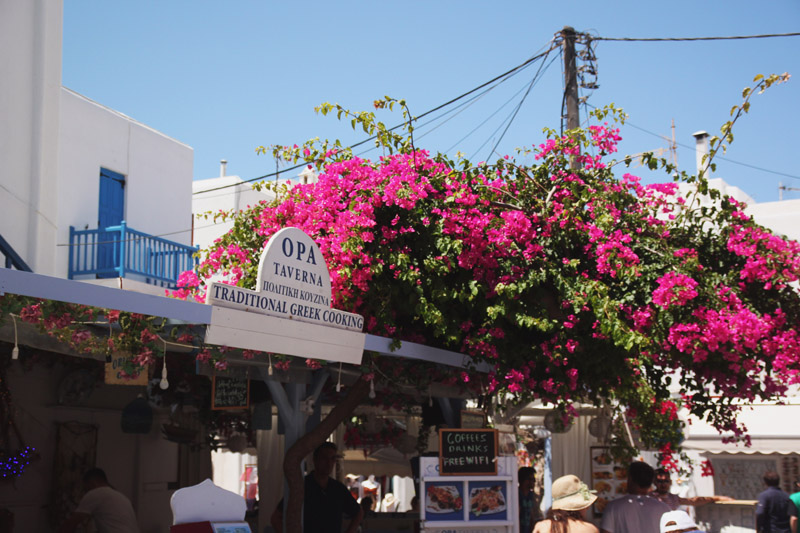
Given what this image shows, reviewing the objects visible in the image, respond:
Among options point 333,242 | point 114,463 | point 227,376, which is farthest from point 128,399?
point 333,242

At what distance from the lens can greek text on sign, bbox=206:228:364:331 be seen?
6.29 meters

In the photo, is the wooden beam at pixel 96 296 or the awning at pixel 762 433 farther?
the awning at pixel 762 433

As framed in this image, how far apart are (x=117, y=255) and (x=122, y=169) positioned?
243 cm

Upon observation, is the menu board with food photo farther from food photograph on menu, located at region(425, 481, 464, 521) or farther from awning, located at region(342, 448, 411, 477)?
food photograph on menu, located at region(425, 481, 464, 521)

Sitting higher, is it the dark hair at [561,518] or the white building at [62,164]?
the white building at [62,164]

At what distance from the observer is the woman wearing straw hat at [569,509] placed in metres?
5.86

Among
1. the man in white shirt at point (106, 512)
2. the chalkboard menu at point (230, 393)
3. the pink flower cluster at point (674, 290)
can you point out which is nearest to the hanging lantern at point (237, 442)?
the chalkboard menu at point (230, 393)

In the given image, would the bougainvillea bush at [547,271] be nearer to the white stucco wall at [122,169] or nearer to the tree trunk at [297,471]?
the tree trunk at [297,471]

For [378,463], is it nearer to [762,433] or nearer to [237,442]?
[237,442]

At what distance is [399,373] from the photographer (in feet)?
28.7

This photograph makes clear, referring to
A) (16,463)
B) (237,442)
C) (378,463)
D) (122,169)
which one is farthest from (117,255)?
(378,463)

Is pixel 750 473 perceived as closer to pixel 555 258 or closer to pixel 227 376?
pixel 555 258

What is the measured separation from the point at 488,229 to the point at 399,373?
1.68m

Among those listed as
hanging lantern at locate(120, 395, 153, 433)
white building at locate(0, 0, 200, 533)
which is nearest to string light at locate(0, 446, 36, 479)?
white building at locate(0, 0, 200, 533)
